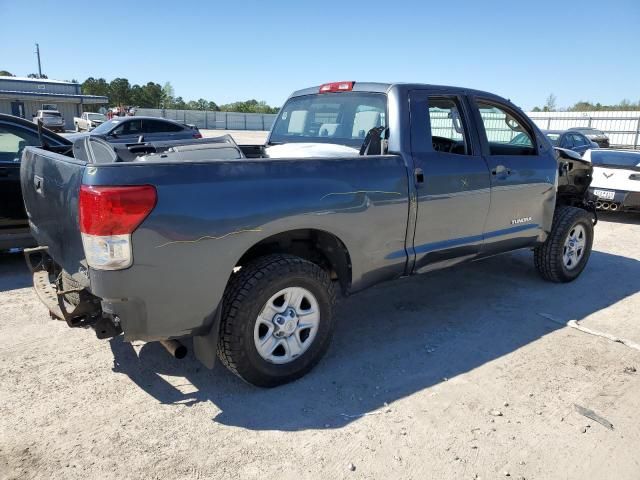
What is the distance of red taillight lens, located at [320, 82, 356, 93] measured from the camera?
4.19 meters

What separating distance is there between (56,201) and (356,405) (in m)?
2.15

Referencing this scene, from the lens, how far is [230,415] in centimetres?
288

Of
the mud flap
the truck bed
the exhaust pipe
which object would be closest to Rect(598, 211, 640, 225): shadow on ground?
the truck bed

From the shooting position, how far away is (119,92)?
234 ft

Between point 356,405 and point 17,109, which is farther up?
point 17,109

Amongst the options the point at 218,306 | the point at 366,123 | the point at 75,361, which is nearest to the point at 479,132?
the point at 366,123

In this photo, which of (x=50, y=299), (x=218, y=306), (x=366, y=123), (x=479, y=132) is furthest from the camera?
(x=479, y=132)

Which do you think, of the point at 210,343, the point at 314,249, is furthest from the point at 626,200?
the point at 210,343

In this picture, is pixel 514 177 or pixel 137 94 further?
pixel 137 94

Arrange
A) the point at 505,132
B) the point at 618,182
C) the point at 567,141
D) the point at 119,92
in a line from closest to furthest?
the point at 505,132 < the point at 618,182 < the point at 567,141 < the point at 119,92

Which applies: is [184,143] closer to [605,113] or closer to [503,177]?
[503,177]

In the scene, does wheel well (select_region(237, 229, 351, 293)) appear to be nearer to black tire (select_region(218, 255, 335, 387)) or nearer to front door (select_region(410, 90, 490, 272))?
black tire (select_region(218, 255, 335, 387))

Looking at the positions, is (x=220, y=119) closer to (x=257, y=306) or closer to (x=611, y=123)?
(x=611, y=123)

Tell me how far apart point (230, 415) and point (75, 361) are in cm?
131
